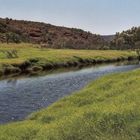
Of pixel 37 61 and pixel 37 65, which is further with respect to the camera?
pixel 37 61

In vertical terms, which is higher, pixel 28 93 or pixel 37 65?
pixel 37 65

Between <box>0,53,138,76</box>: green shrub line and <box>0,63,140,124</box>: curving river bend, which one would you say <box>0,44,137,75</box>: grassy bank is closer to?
<box>0,53,138,76</box>: green shrub line

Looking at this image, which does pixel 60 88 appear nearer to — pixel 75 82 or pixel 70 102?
pixel 75 82

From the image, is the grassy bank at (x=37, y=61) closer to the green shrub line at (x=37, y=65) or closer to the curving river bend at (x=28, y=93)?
the green shrub line at (x=37, y=65)

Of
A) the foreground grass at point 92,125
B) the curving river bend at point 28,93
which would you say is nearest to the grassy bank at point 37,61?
the curving river bend at point 28,93

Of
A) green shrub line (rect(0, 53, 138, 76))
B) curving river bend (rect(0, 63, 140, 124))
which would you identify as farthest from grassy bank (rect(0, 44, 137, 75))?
curving river bend (rect(0, 63, 140, 124))

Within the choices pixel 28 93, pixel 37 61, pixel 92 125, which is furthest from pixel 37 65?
pixel 92 125

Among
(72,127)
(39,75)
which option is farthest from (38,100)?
(39,75)

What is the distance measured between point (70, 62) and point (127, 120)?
8879 centimetres

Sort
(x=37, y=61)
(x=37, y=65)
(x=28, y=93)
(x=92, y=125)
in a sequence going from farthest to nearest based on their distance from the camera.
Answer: (x=37, y=61), (x=37, y=65), (x=28, y=93), (x=92, y=125)

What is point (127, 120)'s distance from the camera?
23.1 meters

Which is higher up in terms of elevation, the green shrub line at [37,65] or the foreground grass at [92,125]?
the foreground grass at [92,125]

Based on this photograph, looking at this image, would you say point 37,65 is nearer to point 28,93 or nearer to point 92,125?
point 28,93

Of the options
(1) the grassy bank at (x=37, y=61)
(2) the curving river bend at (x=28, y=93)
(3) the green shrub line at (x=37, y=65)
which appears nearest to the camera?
(2) the curving river bend at (x=28, y=93)
